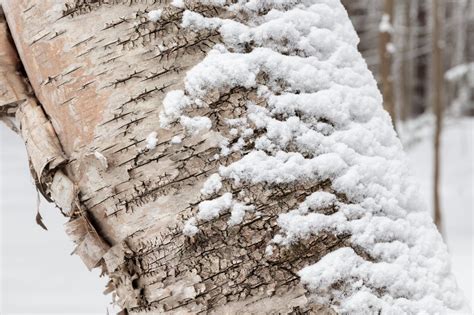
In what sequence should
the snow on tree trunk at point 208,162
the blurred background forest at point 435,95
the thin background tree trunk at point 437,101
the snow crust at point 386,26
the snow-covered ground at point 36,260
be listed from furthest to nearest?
the thin background tree trunk at point 437,101
the blurred background forest at point 435,95
the snow crust at point 386,26
the snow-covered ground at point 36,260
the snow on tree trunk at point 208,162

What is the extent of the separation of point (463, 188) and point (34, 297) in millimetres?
8498

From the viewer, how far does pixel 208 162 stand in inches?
28.2

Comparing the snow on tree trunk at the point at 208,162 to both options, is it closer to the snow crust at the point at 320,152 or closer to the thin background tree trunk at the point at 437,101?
the snow crust at the point at 320,152

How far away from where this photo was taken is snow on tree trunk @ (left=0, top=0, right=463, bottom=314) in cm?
71

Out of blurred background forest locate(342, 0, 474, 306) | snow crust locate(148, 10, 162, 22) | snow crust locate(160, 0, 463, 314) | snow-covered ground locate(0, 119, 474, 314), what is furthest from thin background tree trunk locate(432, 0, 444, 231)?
snow crust locate(148, 10, 162, 22)

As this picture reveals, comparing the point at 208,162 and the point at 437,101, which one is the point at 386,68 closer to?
the point at 437,101

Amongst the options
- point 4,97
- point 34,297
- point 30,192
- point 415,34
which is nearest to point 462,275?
point 34,297

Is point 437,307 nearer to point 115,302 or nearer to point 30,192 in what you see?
point 115,302

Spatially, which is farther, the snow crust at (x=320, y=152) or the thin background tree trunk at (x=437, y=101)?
the thin background tree trunk at (x=437, y=101)

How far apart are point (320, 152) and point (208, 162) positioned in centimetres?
16

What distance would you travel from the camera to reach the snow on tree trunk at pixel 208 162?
71cm

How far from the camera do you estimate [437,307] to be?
792mm

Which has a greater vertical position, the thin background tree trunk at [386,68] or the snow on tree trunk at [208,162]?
the thin background tree trunk at [386,68]

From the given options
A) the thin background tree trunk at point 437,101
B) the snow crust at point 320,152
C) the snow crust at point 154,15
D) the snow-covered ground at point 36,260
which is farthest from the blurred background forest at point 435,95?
the snow crust at point 154,15
